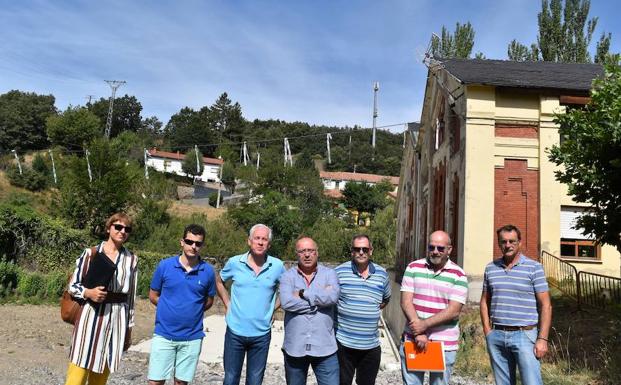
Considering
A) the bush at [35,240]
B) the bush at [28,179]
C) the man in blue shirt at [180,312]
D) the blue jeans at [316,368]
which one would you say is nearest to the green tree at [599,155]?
the blue jeans at [316,368]

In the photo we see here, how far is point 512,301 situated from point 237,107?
111363mm

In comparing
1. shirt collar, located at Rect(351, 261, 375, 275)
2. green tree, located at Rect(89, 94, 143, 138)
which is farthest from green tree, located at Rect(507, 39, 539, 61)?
green tree, located at Rect(89, 94, 143, 138)

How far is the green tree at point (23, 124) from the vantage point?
84.8 meters

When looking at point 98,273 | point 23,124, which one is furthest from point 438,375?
point 23,124

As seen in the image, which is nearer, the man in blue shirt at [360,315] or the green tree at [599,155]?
the man in blue shirt at [360,315]

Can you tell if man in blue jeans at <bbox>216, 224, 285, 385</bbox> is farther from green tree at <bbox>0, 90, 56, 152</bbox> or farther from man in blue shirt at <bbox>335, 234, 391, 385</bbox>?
green tree at <bbox>0, 90, 56, 152</bbox>

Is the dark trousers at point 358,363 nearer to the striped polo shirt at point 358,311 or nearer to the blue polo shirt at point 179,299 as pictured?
the striped polo shirt at point 358,311

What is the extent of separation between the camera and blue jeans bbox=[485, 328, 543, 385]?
14.7 ft

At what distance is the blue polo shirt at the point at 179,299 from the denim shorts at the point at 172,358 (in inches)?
2.5

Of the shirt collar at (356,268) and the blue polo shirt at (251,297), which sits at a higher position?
the shirt collar at (356,268)

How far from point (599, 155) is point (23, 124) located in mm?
97011

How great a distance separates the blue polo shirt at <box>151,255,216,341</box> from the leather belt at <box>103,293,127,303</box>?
1.24ft

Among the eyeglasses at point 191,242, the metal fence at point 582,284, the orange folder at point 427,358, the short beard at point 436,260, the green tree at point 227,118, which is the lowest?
the metal fence at point 582,284

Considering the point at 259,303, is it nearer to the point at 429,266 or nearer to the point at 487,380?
the point at 429,266
